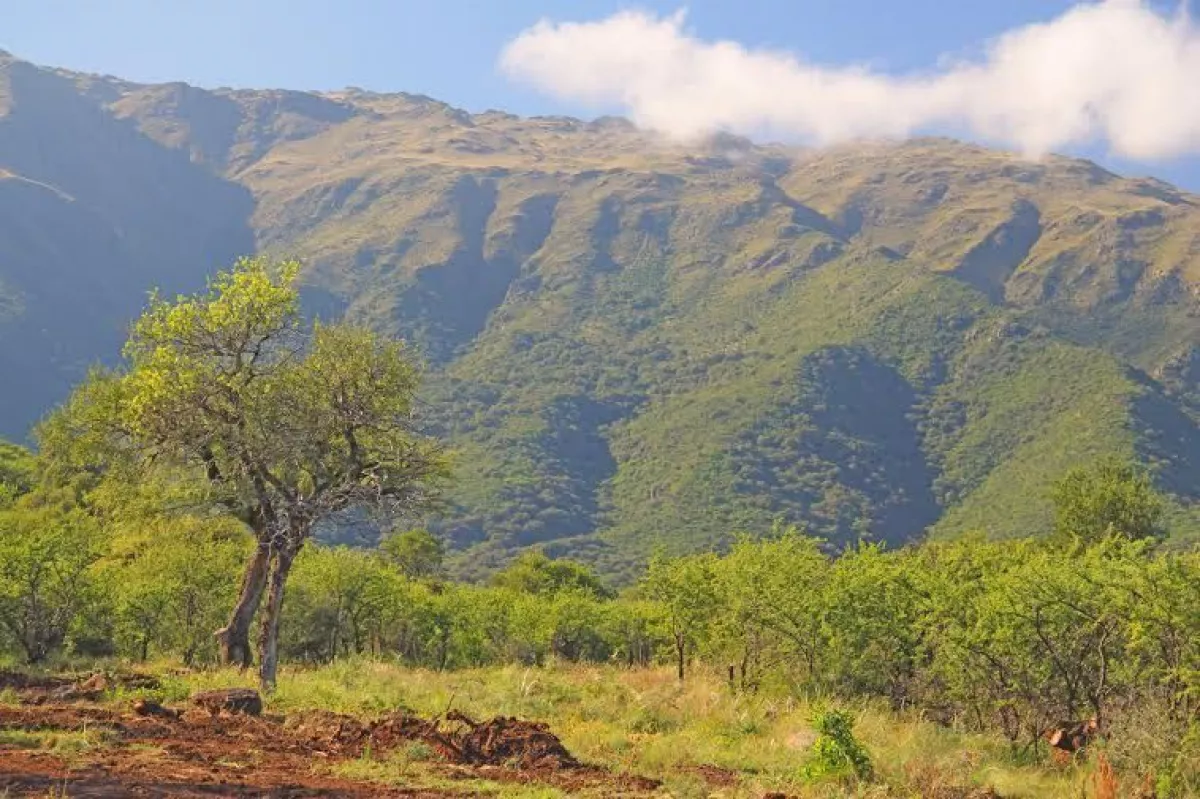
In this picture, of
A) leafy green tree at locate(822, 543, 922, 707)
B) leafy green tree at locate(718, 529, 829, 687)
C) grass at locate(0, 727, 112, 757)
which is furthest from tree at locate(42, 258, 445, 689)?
leafy green tree at locate(822, 543, 922, 707)

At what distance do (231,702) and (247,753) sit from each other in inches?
143

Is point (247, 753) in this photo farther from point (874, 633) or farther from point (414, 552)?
point (414, 552)

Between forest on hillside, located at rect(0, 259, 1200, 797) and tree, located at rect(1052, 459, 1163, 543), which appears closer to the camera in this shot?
forest on hillside, located at rect(0, 259, 1200, 797)

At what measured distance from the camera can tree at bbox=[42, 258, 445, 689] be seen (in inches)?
930

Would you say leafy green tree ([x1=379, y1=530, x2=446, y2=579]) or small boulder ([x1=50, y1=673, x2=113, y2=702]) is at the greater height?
leafy green tree ([x1=379, y1=530, x2=446, y2=579])

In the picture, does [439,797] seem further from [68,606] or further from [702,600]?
[68,606]

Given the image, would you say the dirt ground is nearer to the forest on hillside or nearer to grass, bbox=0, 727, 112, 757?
grass, bbox=0, 727, 112, 757

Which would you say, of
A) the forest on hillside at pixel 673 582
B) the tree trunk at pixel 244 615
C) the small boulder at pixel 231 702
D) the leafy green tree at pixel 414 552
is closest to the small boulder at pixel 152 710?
the small boulder at pixel 231 702

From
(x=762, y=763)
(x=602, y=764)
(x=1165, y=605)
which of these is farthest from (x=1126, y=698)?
(x=602, y=764)

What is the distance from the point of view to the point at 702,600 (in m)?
32.2

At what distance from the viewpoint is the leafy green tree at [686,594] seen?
3206cm

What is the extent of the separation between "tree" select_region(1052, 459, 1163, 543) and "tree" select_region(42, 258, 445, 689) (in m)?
52.5

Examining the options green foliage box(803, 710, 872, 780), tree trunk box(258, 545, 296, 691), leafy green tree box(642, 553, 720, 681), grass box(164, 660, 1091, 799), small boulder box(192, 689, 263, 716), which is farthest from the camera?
leafy green tree box(642, 553, 720, 681)

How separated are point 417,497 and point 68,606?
1352 cm
